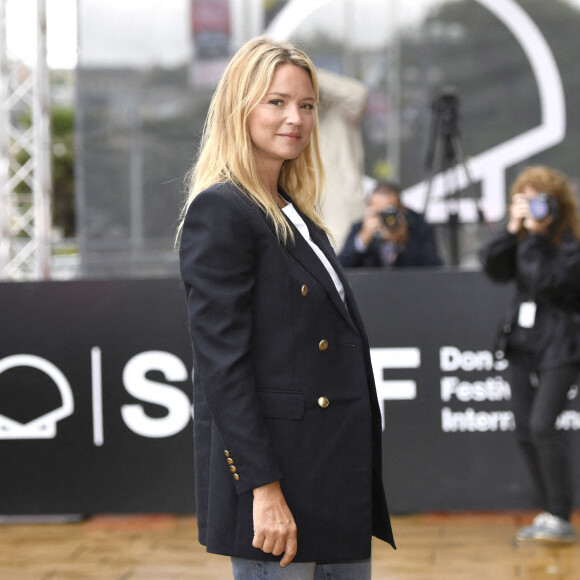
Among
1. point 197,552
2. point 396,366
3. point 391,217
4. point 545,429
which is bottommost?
point 197,552

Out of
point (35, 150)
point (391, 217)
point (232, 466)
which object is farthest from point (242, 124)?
point (35, 150)

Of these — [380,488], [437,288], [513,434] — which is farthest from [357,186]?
[380,488]

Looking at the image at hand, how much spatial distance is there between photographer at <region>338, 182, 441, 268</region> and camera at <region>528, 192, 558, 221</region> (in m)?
1.16

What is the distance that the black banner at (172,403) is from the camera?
15.9 ft

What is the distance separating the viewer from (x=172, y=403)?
191 inches

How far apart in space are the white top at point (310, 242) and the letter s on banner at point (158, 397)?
2911mm

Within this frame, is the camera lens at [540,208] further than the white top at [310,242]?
Yes

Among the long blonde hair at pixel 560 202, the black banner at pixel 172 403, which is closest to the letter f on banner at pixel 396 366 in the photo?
the black banner at pixel 172 403

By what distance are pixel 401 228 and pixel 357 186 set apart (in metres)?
1.60

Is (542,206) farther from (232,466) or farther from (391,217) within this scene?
(232,466)

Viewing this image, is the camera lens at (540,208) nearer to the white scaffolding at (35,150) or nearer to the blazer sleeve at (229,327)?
the blazer sleeve at (229,327)

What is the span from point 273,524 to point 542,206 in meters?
2.95

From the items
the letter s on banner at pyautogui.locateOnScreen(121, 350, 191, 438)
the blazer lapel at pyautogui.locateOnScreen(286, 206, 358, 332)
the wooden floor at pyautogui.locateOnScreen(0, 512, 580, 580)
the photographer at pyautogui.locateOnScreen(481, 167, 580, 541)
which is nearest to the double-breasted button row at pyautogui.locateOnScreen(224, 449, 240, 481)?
the blazer lapel at pyautogui.locateOnScreen(286, 206, 358, 332)

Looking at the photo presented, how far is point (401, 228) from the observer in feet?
18.1
